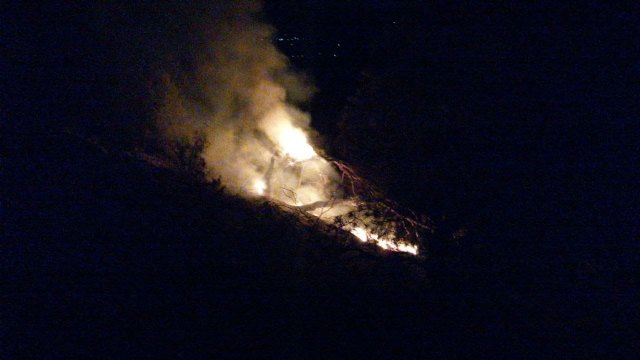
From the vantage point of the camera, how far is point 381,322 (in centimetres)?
462

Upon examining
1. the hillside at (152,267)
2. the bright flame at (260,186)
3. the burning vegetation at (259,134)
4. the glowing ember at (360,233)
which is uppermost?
the burning vegetation at (259,134)

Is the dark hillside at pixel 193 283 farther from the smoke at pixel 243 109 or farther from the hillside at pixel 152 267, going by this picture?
the smoke at pixel 243 109

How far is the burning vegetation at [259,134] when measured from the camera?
26.7 feet

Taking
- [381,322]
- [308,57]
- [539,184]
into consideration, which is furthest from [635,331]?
[308,57]

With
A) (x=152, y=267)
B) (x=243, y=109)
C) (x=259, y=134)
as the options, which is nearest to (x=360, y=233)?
(x=259, y=134)

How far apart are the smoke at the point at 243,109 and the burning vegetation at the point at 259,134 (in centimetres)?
3

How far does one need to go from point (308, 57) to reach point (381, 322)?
15743 millimetres

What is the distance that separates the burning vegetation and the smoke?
1.0 inches

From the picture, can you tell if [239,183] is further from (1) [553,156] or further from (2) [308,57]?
(2) [308,57]

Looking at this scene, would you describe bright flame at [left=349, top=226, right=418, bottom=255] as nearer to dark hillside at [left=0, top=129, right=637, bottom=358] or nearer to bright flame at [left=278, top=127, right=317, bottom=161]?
dark hillside at [left=0, top=129, right=637, bottom=358]

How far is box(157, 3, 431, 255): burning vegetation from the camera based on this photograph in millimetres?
8148

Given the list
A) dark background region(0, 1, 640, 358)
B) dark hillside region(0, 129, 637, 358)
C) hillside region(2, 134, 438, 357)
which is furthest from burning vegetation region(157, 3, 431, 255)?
hillside region(2, 134, 438, 357)

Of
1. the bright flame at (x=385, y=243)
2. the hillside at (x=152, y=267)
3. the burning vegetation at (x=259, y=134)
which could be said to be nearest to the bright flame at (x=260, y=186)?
the burning vegetation at (x=259, y=134)

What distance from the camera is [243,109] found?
10.9m
